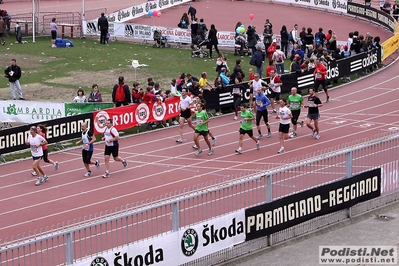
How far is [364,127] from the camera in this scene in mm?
29141

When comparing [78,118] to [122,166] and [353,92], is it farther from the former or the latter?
[353,92]

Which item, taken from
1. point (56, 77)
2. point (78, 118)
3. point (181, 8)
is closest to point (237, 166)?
point (78, 118)

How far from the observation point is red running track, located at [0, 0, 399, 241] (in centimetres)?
2145

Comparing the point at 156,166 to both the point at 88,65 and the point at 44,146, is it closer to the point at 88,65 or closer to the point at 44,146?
the point at 44,146

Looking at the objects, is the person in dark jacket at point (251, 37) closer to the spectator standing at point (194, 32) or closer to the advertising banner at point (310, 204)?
the spectator standing at point (194, 32)

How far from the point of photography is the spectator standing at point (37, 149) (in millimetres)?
23219

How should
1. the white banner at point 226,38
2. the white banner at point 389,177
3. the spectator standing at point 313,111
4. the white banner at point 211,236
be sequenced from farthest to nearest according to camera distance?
the white banner at point 226,38 < the spectator standing at point 313,111 < the white banner at point 389,177 < the white banner at point 211,236

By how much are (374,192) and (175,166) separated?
22.5ft

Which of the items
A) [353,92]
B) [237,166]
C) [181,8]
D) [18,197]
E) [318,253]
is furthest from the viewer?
[181,8]

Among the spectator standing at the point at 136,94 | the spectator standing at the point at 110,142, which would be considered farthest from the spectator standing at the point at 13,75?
the spectator standing at the point at 110,142

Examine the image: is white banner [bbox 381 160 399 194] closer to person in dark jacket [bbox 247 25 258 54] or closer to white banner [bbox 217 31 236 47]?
person in dark jacket [bbox 247 25 258 54]

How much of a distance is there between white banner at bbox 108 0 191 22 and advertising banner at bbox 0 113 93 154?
2118 cm

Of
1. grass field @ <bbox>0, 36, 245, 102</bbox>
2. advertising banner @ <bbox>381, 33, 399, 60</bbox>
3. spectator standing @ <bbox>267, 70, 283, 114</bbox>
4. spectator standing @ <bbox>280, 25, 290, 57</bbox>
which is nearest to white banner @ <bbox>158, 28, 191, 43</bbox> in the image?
grass field @ <bbox>0, 36, 245, 102</bbox>

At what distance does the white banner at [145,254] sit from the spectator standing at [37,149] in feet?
27.7
